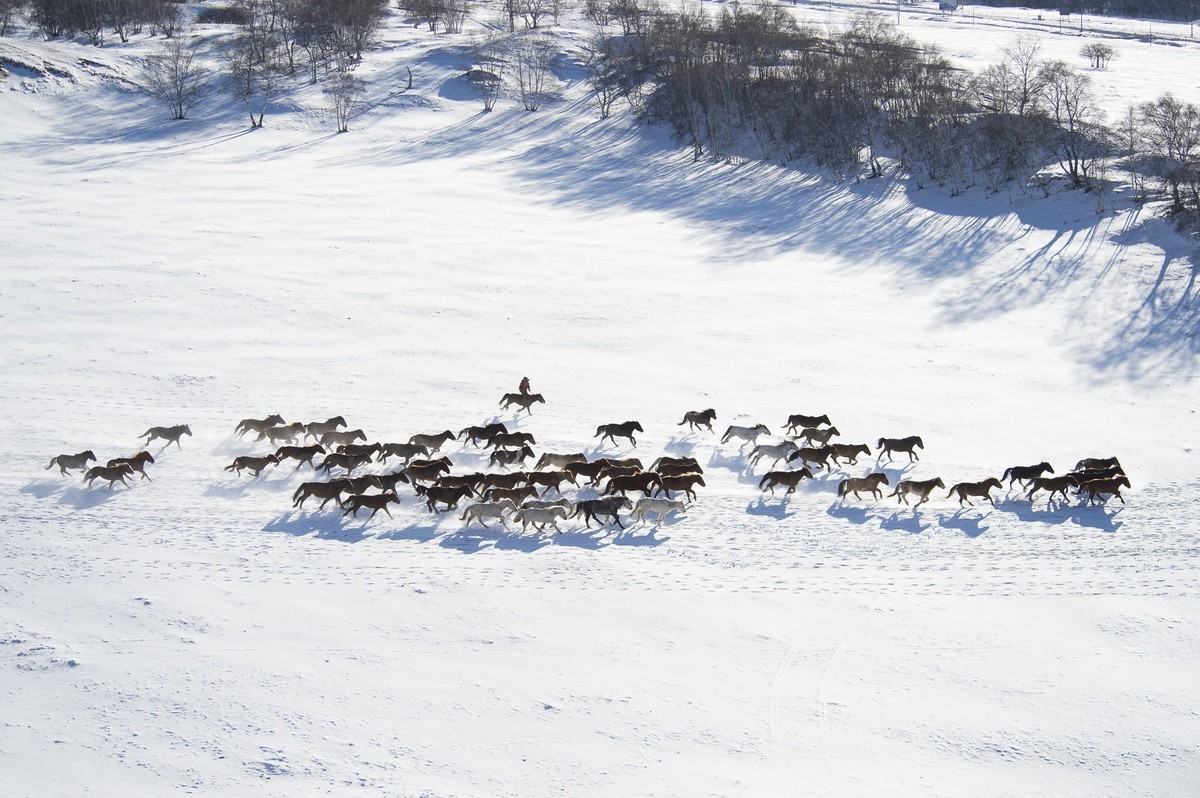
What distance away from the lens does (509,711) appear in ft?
38.8

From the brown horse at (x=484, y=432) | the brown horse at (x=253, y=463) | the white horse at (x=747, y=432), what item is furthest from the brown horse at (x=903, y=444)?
the brown horse at (x=253, y=463)

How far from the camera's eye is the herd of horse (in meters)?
16.7

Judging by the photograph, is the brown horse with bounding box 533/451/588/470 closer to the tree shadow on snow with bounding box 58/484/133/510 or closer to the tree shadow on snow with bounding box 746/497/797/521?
the tree shadow on snow with bounding box 746/497/797/521

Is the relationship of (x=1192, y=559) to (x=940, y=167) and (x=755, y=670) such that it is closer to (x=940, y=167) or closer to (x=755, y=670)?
(x=755, y=670)

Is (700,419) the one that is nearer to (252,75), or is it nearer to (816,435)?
(816,435)

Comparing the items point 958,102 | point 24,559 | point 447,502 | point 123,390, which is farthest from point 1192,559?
point 958,102

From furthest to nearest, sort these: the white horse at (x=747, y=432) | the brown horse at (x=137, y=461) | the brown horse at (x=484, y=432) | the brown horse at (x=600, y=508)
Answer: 1. the white horse at (x=747, y=432)
2. the brown horse at (x=484, y=432)
3. the brown horse at (x=137, y=461)
4. the brown horse at (x=600, y=508)

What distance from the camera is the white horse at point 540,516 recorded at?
16.2 m

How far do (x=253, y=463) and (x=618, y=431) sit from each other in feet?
24.2

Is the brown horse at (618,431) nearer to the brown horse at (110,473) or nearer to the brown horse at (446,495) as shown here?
the brown horse at (446,495)

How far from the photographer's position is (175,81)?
58312mm

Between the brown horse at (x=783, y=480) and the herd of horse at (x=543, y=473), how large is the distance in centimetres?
2

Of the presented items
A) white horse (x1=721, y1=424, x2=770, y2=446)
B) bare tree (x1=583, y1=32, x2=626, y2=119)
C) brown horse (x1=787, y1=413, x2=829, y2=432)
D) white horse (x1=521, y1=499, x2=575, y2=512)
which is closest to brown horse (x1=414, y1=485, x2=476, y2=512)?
white horse (x1=521, y1=499, x2=575, y2=512)

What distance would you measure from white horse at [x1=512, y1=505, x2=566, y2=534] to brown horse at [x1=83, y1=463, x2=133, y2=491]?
24.5 feet
